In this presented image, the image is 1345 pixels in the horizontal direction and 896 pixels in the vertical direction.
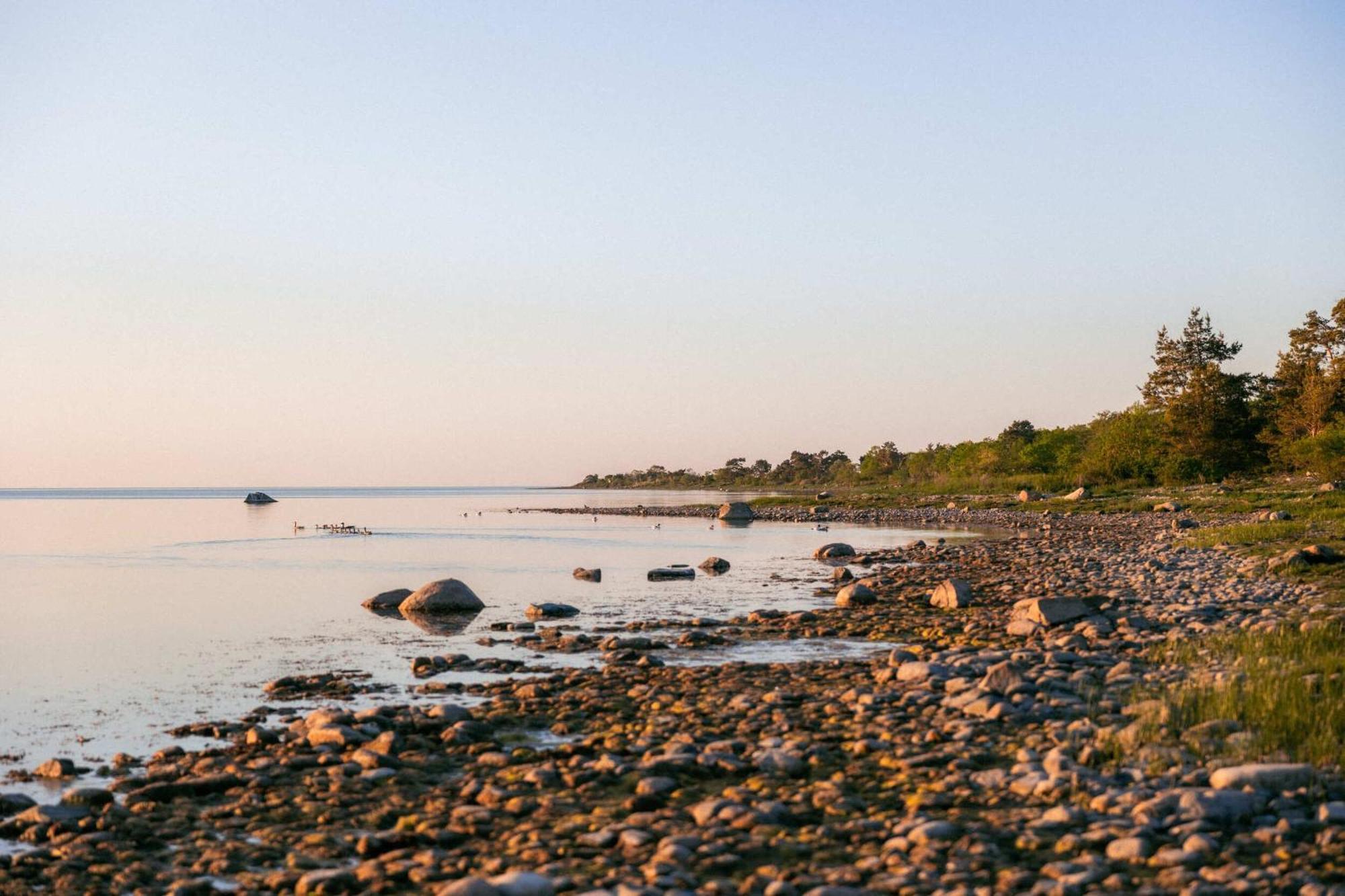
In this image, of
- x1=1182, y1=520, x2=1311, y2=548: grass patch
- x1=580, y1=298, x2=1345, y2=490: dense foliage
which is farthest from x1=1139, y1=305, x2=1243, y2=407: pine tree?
x1=1182, y1=520, x2=1311, y2=548: grass patch

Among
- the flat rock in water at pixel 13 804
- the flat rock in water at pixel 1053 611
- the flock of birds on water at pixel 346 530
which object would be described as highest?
the flat rock in water at pixel 1053 611

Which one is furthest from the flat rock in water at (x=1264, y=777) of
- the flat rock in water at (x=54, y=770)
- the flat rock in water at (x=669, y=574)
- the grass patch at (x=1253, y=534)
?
the flat rock in water at (x=669, y=574)

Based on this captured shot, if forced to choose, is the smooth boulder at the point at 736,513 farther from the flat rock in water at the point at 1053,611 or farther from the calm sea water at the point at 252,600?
the flat rock in water at the point at 1053,611

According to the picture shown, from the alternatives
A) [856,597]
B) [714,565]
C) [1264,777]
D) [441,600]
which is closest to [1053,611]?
[856,597]

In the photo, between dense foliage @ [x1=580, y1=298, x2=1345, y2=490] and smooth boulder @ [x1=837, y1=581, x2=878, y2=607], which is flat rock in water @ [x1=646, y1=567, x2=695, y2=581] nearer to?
smooth boulder @ [x1=837, y1=581, x2=878, y2=607]

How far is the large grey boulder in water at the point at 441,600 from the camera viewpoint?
82.8 feet

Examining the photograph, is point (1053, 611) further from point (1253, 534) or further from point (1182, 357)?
point (1182, 357)

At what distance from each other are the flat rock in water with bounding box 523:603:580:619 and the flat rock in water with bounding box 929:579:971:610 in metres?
8.33

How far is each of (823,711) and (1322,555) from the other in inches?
631

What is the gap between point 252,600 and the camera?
28.4 meters

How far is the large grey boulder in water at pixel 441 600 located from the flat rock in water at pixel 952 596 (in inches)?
442

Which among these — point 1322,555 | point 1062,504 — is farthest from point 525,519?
point 1322,555

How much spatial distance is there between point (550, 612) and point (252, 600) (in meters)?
9.96

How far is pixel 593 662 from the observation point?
17.1 m
